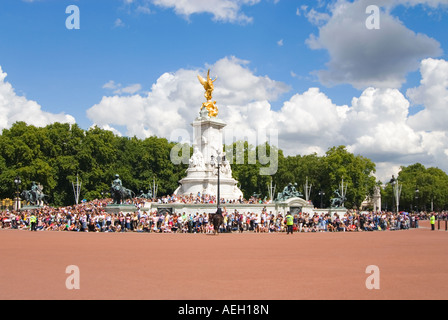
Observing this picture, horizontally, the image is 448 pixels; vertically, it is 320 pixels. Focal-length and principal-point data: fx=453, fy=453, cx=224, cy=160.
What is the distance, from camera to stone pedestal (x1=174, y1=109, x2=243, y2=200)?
50.3m

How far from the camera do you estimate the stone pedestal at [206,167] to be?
50.3 metres

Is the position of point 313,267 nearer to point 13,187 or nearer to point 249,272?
→ point 249,272

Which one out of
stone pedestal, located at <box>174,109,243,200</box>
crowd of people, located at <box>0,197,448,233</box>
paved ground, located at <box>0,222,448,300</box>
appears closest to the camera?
paved ground, located at <box>0,222,448,300</box>

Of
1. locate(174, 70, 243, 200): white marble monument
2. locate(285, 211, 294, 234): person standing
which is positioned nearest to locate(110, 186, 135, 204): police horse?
locate(174, 70, 243, 200): white marble monument

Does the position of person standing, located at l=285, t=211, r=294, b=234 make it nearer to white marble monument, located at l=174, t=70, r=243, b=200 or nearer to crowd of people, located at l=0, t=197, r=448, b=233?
crowd of people, located at l=0, t=197, r=448, b=233

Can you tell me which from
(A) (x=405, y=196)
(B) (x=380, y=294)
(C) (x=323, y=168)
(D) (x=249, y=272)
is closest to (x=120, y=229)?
(D) (x=249, y=272)

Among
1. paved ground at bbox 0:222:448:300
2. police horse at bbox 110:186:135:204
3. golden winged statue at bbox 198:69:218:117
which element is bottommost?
paved ground at bbox 0:222:448:300

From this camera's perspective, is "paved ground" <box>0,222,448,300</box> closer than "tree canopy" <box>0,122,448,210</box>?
Yes

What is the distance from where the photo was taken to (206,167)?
52156 mm

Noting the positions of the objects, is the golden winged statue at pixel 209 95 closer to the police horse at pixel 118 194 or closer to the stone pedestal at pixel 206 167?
the stone pedestal at pixel 206 167

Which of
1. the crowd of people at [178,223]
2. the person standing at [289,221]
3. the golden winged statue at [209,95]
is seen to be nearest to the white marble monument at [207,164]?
the golden winged statue at [209,95]

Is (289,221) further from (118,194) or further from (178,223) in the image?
(118,194)
